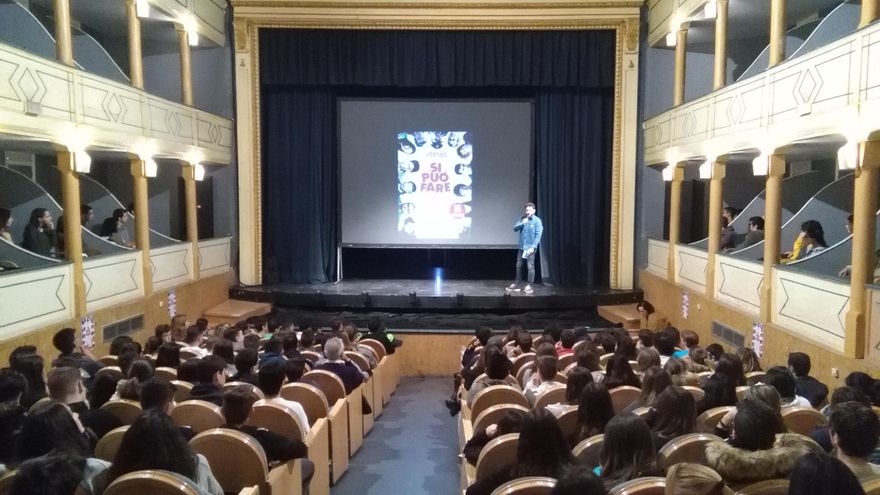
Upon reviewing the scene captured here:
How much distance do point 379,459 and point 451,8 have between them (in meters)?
8.00

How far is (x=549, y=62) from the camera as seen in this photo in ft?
37.1

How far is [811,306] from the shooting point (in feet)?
21.0

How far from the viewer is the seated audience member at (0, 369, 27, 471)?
9.87 ft

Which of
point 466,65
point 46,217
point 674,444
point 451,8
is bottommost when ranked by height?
point 674,444

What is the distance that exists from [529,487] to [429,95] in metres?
10.3

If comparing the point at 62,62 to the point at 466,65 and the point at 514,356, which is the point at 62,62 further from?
the point at 466,65

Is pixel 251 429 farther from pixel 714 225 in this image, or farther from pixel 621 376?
pixel 714 225

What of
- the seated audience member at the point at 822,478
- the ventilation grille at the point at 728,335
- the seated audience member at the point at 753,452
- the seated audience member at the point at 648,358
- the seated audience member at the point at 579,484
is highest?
the seated audience member at the point at 822,478

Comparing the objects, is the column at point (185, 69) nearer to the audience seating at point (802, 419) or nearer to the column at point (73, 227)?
the column at point (73, 227)

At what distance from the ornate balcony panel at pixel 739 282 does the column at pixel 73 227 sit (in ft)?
23.5

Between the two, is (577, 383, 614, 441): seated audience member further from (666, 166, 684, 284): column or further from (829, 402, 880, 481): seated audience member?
(666, 166, 684, 284): column

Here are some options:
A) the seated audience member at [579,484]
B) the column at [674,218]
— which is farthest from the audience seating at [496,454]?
the column at [674,218]

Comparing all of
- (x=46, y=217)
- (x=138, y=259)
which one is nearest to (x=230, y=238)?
(x=138, y=259)

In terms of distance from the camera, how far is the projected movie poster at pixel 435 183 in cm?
1195
